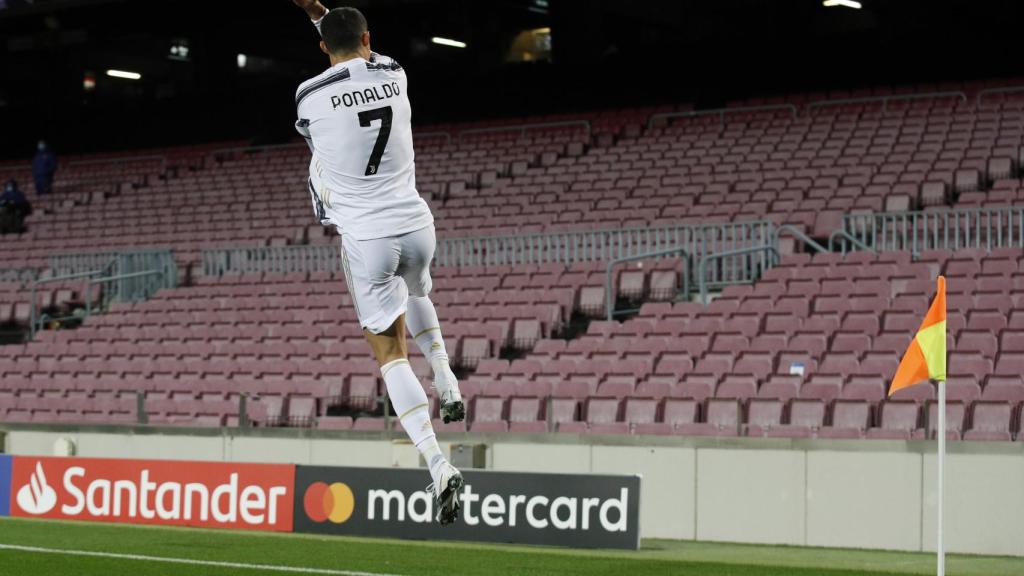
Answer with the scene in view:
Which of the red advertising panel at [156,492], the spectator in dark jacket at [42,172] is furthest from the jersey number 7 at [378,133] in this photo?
the spectator in dark jacket at [42,172]

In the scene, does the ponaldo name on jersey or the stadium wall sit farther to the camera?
the stadium wall

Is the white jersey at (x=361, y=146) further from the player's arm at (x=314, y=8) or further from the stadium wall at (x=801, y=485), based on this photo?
the stadium wall at (x=801, y=485)

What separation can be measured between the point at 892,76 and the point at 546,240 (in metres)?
10.1

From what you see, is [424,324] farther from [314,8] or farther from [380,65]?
[314,8]

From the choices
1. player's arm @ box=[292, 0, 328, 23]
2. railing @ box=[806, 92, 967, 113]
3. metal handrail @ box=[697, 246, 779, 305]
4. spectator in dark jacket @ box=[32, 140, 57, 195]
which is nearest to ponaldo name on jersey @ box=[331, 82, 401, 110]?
player's arm @ box=[292, 0, 328, 23]

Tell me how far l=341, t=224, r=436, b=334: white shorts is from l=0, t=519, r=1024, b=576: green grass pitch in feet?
7.20

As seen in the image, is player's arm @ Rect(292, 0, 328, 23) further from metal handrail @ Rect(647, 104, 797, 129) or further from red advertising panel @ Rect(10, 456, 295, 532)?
metal handrail @ Rect(647, 104, 797, 129)

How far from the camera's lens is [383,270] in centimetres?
588

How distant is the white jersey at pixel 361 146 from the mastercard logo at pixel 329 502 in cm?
615

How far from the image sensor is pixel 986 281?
1440 cm

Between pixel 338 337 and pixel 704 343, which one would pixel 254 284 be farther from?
pixel 704 343

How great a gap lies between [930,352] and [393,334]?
118 inches

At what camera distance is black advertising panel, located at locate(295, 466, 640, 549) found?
10727mm

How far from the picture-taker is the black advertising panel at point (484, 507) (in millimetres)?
10727
